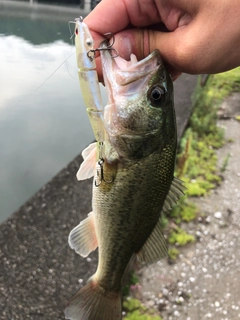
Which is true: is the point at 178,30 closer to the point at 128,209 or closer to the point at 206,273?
the point at 128,209

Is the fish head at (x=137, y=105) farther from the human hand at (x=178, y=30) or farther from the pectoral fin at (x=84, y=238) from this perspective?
the pectoral fin at (x=84, y=238)

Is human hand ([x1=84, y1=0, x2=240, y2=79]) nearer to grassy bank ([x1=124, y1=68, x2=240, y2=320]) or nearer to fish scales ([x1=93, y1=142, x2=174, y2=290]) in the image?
fish scales ([x1=93, y1=142, x2=174, y2=290])

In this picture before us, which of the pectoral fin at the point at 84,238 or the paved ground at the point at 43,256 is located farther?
the paved ground at the point at 43,256

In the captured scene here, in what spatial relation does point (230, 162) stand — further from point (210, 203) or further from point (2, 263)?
point (2, 263)

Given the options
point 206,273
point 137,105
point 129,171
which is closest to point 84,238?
point 129,171

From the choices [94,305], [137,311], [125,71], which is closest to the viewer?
[125,71]

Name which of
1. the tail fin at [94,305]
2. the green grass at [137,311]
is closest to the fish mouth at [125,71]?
the tail fin at [94,305]

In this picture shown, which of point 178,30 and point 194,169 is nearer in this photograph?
point 178,30
